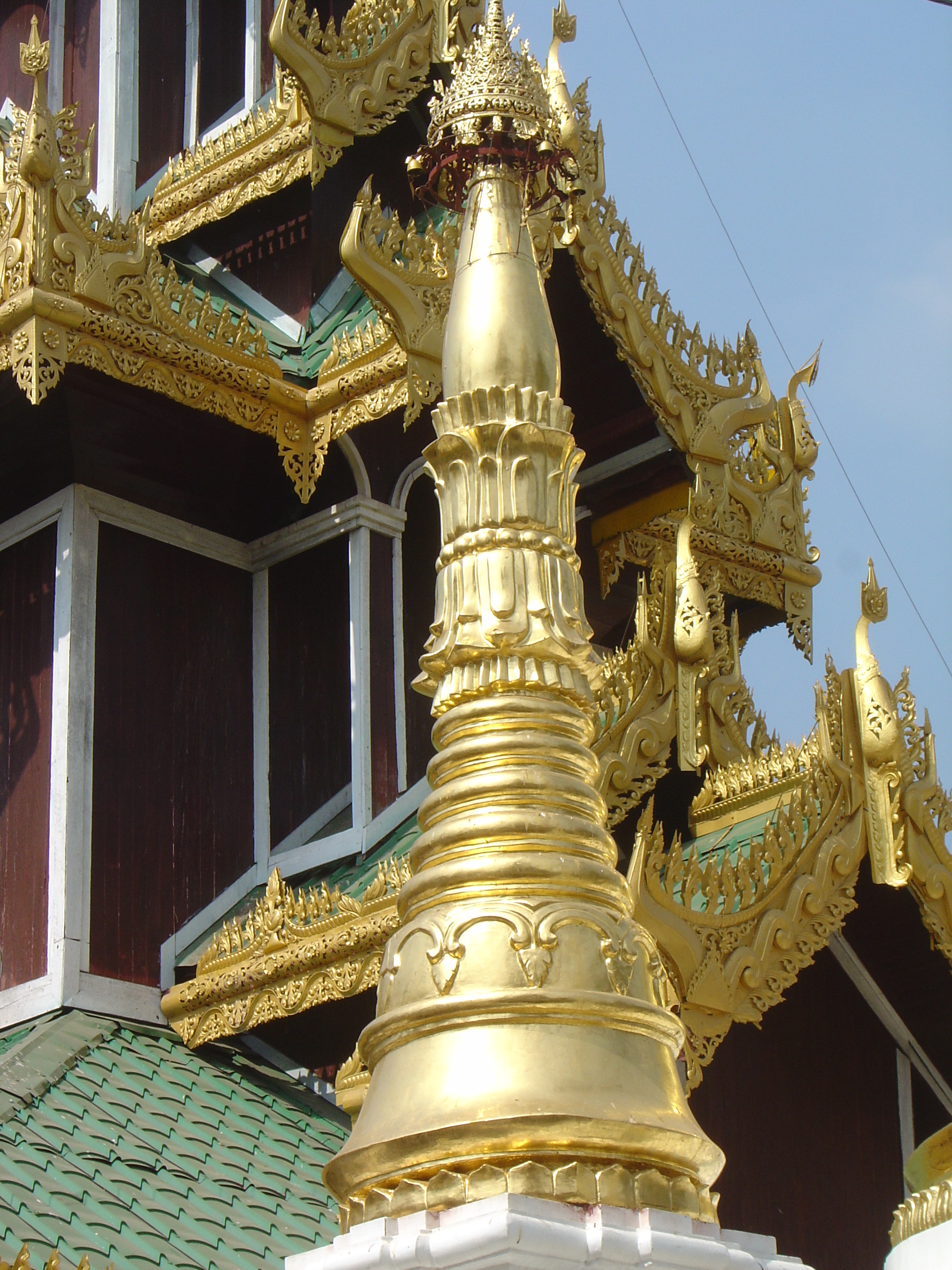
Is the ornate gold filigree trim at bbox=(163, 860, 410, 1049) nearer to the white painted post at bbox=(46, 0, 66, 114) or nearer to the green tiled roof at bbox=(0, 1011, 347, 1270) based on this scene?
the green tiled roof at bbox=(0, 1011, 347, 1270)

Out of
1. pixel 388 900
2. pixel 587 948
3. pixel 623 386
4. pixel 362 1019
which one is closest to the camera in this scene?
pixel 587 948

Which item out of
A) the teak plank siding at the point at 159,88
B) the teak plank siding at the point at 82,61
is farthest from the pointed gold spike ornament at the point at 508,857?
the teak plank siding at the point at 82,61

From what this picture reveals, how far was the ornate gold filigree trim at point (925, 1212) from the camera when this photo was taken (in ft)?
14.0

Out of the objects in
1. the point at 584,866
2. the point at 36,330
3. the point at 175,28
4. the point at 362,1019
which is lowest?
the point at 584,866

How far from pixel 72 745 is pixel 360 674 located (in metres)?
1.17

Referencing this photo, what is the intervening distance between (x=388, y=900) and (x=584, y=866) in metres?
3.17

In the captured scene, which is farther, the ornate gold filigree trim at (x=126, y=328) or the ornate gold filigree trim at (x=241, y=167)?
the ornate gold filigree trim at (x=241, y=167)

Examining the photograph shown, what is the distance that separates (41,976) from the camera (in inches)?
317

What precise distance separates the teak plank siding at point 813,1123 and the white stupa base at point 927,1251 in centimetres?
324

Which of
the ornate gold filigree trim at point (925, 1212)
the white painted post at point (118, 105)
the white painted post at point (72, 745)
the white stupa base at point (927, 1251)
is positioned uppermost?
the white painted post at point (118, 105)

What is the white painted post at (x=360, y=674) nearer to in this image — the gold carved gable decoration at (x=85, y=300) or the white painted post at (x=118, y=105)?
the gold carved gable decoration at (x=85, y=300)

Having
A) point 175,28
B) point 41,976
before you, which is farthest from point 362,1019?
point 175,28

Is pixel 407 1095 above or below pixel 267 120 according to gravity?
below

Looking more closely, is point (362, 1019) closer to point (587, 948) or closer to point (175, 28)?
point (587, 948)
